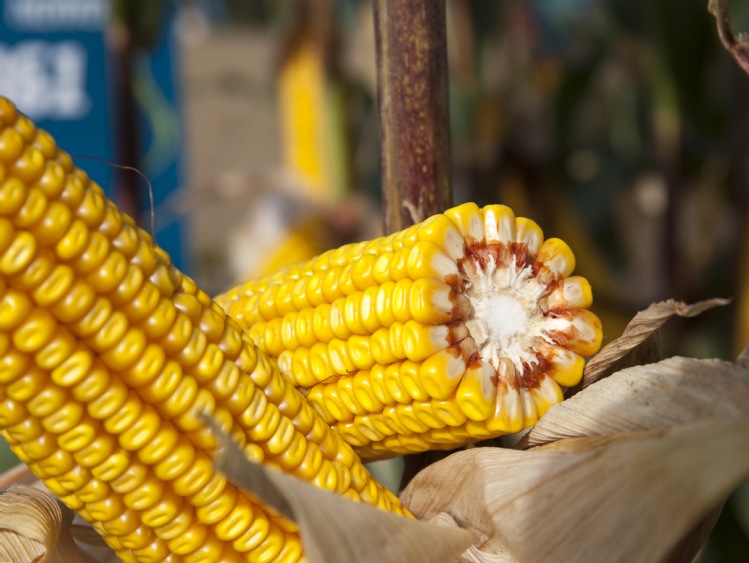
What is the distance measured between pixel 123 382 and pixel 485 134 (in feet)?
8.02

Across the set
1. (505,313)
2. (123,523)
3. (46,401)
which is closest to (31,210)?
(46,401)

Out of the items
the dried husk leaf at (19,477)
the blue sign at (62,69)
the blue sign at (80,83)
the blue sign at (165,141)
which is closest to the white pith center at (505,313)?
the dried husk leaf at (19,477)

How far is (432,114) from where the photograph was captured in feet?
2.19

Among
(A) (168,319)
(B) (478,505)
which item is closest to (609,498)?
(B) (478,505)

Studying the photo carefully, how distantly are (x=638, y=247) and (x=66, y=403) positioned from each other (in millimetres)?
2990

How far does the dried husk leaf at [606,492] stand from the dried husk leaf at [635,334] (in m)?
0.10

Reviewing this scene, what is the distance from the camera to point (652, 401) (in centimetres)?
54

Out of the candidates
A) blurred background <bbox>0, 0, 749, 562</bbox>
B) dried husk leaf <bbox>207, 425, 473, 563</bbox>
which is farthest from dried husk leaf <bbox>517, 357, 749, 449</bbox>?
blurred background <bbox>0, 0, 749, 562</bbox>

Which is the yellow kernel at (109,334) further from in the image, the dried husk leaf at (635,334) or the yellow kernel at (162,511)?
the dried husk leaf at (635,334)

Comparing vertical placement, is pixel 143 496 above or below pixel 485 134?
below

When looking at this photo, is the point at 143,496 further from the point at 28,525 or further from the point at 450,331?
the point at 450,331

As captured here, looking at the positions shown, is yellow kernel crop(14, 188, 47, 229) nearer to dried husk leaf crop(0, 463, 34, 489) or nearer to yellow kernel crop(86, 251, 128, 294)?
yellow kernel crop(86, 251, 128, 294)

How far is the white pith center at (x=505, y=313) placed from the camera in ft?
2.01

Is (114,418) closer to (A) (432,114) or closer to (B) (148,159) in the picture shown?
(A) (432,114)
